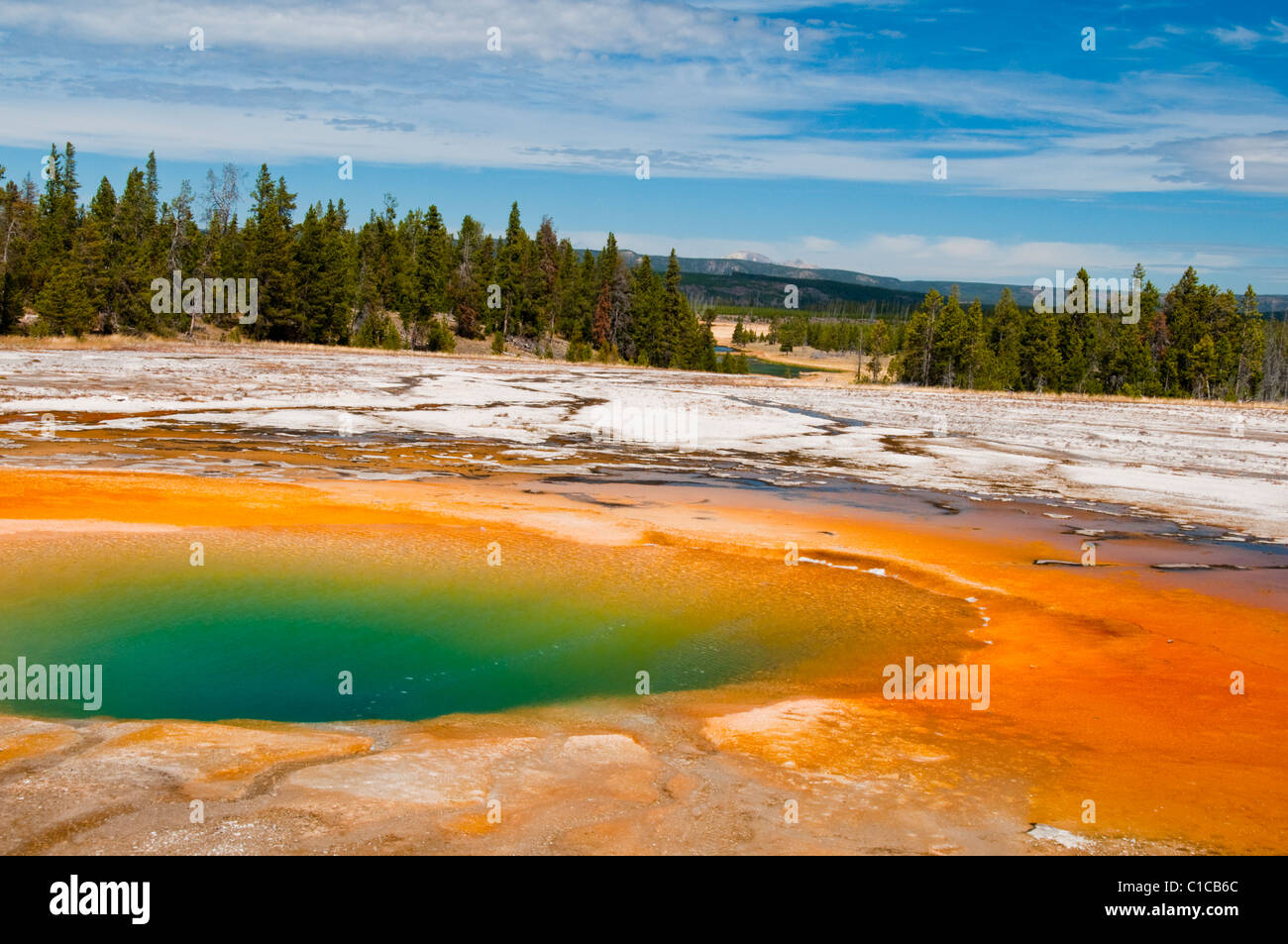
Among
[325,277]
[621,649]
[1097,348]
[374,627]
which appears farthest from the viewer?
[1097,348]

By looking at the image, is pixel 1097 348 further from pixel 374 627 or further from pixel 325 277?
pixel 374 627

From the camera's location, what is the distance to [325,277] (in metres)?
61.5

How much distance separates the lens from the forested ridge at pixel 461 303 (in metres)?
56.9

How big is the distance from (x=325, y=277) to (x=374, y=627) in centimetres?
5693

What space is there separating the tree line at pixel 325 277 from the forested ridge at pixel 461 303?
15 cm

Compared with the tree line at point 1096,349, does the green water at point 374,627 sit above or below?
below

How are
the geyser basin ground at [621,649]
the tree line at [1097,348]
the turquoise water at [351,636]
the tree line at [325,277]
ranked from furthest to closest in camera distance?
1. the tree line at [1097,348]
2. the tree line at [325,277]
3. the turquoise water at [351,636]
4. the geyser basin ground at [621,649]

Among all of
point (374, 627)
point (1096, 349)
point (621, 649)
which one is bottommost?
point (621, 649)

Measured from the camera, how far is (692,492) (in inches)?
631

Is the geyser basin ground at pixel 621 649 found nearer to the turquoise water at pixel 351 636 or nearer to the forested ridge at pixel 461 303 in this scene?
the turquoise water at pixel 351 636

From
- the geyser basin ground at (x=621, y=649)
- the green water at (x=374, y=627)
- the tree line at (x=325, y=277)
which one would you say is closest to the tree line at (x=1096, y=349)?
the tree line at (x=325, y=277)

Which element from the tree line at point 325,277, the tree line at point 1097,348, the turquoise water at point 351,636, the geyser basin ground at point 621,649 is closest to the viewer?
the geyser basin ground at point 621,649

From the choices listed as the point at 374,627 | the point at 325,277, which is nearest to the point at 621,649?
the point at 374,627

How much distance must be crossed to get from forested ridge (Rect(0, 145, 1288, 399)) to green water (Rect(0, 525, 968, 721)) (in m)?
45.4
